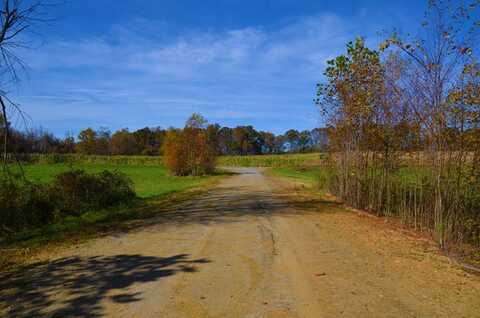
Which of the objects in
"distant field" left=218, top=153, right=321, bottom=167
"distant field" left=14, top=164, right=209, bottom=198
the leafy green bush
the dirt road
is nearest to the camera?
the dirt road

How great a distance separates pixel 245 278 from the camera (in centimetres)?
534

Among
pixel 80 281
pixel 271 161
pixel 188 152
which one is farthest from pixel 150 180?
pixel 271 161

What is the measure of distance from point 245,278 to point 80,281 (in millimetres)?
2439

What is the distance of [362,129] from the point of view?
42.3 ft

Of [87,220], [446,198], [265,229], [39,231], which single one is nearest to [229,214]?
[265,229]

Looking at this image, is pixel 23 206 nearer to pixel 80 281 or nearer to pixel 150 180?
pixel 80 281

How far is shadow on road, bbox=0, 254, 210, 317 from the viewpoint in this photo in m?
4.30

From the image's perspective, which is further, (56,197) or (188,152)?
(188,152)

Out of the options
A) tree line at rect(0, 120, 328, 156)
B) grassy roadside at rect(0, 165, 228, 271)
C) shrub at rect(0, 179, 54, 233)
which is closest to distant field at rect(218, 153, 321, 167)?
tree line at rect(0, 120, 328, 156)

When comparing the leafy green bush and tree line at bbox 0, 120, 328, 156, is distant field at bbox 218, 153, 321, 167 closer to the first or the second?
tree line at bbox 0, 120, 328, 156

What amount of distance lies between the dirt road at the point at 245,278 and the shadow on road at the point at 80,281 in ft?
0.05

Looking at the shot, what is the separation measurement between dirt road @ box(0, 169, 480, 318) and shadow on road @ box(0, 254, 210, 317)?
0.05ft

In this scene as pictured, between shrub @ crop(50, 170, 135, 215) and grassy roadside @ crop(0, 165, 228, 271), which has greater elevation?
shrub @ crop(50, 170, 135, 215)

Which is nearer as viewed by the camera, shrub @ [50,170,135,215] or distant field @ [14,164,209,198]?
shrub @ [50,170,135,215]
